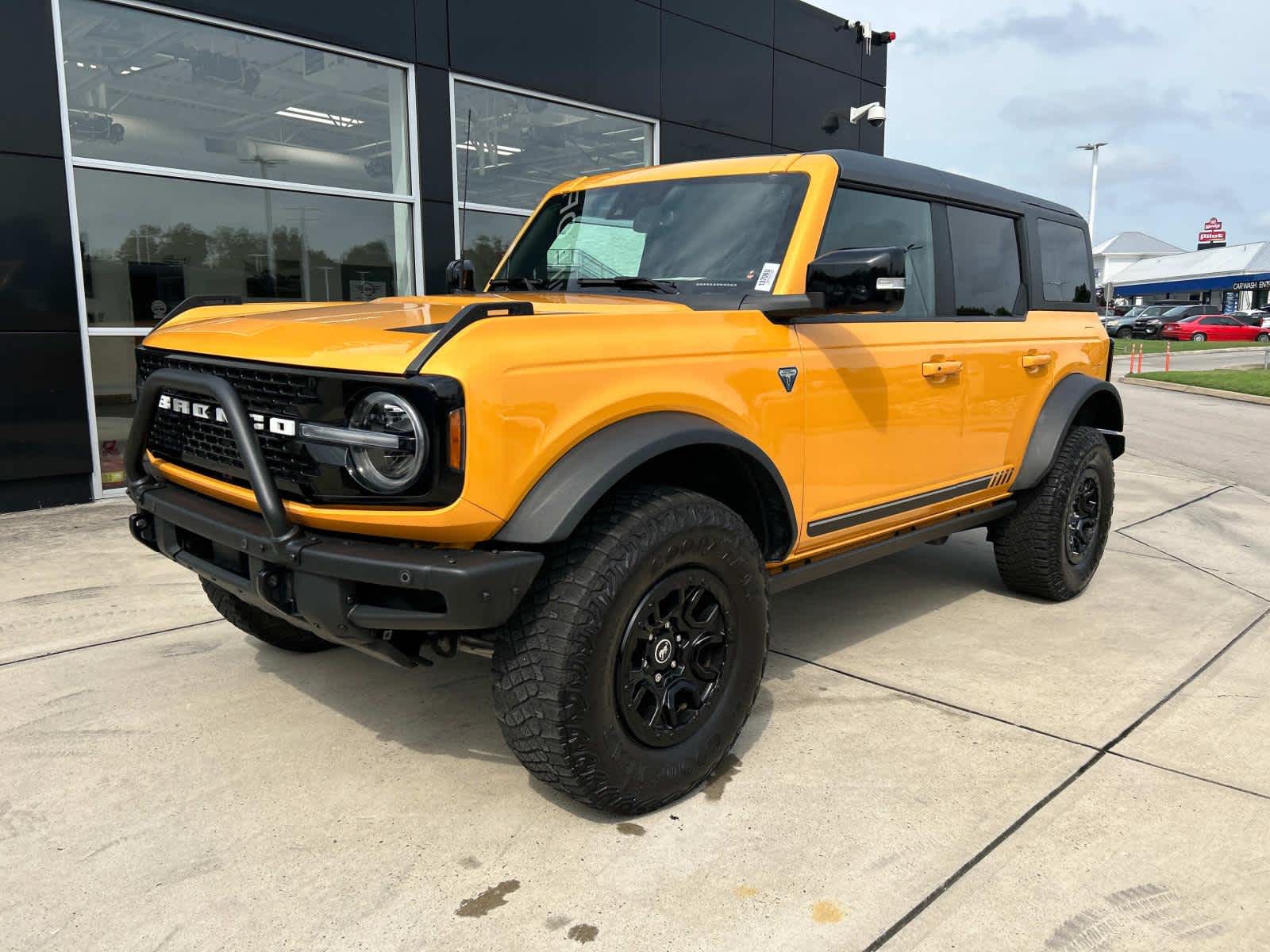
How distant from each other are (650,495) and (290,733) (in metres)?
1.58

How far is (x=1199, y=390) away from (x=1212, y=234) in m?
81.7

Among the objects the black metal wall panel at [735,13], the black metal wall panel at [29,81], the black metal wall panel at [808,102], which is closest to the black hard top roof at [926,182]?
the black metal wall panel at [29,81]

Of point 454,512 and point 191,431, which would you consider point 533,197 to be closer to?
point 191,431

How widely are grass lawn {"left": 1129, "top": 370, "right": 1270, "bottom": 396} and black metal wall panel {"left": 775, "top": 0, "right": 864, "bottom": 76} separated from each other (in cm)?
947

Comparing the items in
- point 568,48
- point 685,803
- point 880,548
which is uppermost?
point 568,48

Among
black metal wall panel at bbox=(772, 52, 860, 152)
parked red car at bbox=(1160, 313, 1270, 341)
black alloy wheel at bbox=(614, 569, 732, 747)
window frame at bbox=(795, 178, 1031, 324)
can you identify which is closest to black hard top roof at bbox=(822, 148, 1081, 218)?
window frame at bbox=(795, 178, 1031, 324)

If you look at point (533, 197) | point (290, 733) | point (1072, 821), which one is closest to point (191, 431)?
point (290, 733)

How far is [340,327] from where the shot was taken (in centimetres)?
264

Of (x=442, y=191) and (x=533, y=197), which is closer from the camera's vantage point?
(x=442, y=191)

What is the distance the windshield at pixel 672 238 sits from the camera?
3.33 m

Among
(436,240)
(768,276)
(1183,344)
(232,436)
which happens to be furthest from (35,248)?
(1183,344)

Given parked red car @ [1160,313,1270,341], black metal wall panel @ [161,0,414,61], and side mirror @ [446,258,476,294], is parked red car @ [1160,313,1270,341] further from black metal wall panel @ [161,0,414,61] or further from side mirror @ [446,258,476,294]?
side mirror @ [446,258,476,294]

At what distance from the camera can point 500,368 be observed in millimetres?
2318

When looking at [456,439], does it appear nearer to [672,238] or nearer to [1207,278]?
[672,238]
